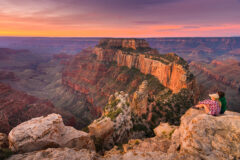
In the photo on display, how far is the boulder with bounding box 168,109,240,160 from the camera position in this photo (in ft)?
29.6

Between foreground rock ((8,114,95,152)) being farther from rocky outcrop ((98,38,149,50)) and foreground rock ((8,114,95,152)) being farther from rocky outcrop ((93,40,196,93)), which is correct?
rocky outcrop ((98,38,149,50))

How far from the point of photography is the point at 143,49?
122m

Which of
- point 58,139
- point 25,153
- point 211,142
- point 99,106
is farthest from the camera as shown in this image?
point 99,106

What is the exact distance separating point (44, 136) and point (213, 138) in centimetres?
1363

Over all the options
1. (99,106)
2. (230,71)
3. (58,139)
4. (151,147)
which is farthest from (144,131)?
(230,71)

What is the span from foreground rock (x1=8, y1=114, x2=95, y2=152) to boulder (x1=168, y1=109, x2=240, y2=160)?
10122 mm

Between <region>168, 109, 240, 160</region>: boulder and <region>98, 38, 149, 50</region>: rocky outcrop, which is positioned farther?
<region>98, 38, 149, 50</region>: rocky outcrop

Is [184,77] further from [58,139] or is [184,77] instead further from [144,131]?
[58,139]

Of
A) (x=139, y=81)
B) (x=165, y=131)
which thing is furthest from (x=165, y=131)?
(x=139, y=81)

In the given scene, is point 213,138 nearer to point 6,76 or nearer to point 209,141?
point 209,141

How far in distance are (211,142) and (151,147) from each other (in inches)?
240

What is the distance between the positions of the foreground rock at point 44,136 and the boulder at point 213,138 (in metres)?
10.1

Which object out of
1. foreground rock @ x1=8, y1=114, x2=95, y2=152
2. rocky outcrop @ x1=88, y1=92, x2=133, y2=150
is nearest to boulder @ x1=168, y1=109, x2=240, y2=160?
foreground rock @ x1=8, y1=114, x2=95, y2=152

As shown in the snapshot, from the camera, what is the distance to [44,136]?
12.9m
